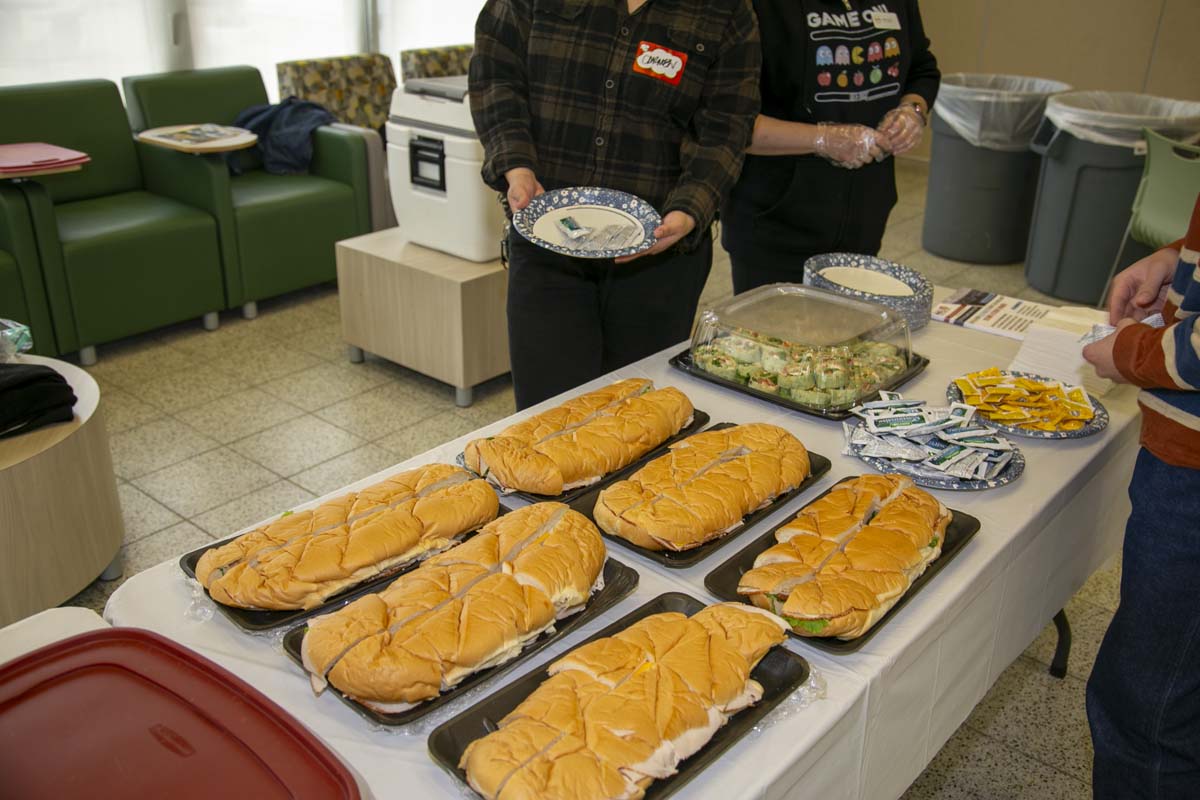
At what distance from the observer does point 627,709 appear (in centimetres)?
98

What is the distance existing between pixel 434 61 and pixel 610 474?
15.5 ft

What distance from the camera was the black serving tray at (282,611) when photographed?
3.71 feet

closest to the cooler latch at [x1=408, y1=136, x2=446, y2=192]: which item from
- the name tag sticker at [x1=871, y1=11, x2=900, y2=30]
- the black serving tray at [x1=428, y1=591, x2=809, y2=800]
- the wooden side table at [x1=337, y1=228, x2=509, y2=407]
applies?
the wooden side table at [x1=337, y1=228, x2=509, y2=407]

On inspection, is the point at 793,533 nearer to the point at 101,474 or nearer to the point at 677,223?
the point at 677,223

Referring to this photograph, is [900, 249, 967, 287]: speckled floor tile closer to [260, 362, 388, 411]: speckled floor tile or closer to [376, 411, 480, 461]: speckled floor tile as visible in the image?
[376, 411, 480, 461]: speckled floor tile

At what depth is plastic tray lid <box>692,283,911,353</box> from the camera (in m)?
1.87

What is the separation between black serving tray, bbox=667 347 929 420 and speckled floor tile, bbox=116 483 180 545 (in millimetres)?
1655

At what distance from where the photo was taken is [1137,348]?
52.1 inches

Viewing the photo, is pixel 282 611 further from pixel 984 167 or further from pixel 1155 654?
pixel 984 167

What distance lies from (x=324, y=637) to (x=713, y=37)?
142 centimetres

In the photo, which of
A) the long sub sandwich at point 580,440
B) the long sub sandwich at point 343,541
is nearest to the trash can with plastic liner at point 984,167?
the long sub sandwich at point 580,440

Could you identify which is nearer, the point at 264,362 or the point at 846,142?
the point at 846,142

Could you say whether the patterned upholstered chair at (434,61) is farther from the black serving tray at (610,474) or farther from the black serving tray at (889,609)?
the black serving tray at (889,609)

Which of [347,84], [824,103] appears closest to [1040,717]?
[824,103]
